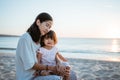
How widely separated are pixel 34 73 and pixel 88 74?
422cm

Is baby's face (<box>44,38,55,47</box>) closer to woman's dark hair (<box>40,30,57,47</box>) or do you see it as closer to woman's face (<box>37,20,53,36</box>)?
woman's dark hair (<box>40,30,57,47</box>)

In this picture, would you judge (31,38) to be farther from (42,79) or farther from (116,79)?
(116,79)

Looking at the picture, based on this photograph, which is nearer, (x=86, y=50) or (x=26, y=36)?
(x=26, y=36)

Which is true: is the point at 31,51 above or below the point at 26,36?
below

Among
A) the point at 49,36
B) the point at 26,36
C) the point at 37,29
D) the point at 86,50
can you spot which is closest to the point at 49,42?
the point at 49,36

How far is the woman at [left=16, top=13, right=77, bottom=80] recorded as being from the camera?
3.18 m

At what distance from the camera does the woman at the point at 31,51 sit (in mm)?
3182

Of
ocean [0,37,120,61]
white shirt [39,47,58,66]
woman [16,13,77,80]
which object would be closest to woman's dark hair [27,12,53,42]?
woman [16,13,77,80]

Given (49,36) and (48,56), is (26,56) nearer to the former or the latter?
(48,56)

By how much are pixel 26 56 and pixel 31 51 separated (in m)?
0.08

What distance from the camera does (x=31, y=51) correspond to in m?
3.22

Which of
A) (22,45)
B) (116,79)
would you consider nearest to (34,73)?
(22,45)

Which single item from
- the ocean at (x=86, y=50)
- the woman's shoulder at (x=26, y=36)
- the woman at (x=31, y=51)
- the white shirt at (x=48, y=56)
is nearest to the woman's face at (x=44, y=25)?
the woman at (x=31, y=51)

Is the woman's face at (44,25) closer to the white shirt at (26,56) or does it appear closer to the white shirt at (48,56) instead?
the white shirt at (26,56)
